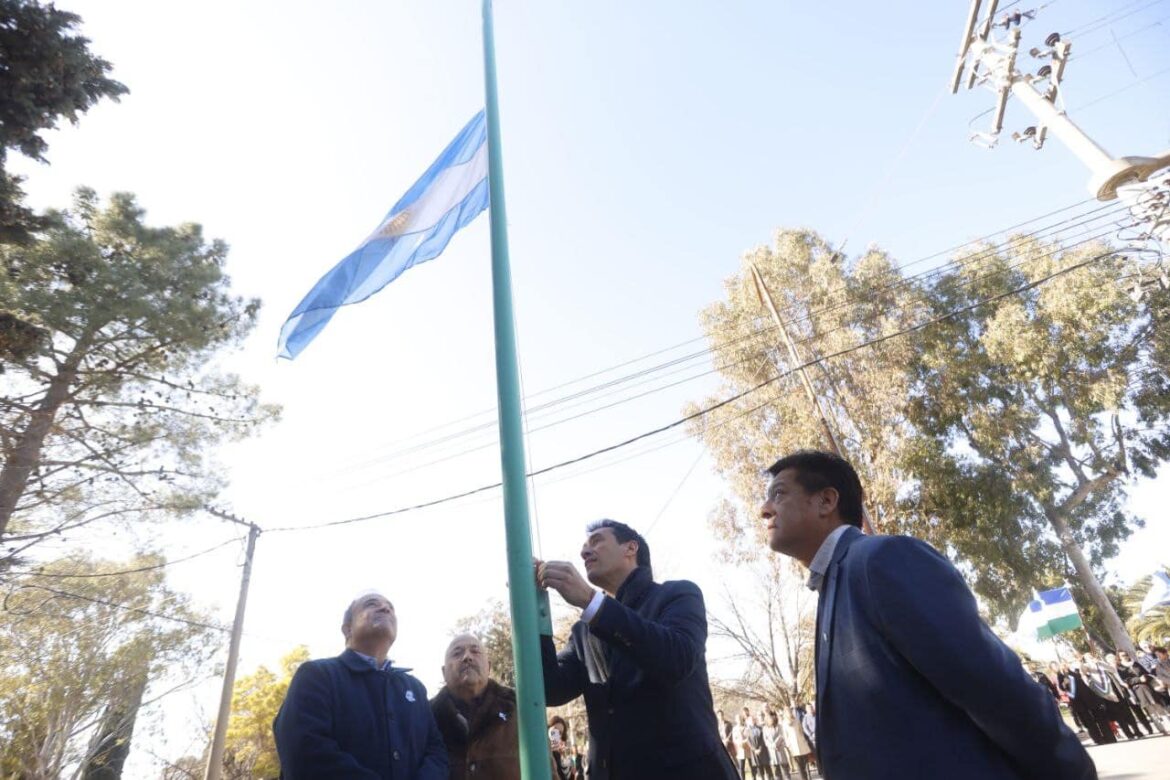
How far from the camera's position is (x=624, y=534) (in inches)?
111

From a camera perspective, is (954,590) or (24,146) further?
(24,146)

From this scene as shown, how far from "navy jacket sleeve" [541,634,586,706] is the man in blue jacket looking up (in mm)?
706

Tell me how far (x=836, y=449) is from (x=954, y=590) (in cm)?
1012

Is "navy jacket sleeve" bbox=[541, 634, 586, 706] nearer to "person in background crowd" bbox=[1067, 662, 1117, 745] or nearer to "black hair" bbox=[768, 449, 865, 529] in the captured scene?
"black hair" bbox=[768, 449, 865, 529]

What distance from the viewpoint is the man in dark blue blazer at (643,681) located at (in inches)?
81.3

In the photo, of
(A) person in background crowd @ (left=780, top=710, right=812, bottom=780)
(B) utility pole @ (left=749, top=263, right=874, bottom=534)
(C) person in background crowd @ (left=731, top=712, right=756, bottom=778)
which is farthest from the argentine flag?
(C) person in background crowd @ (left=731, top=712, right=756, bottom=778)

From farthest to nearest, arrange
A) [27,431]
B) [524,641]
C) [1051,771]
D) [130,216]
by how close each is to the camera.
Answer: [130,216], [27,431], [524,641], [1051,771]

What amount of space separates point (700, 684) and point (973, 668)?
4.21 feet

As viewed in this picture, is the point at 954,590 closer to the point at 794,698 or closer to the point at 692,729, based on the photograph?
the point at 692,729

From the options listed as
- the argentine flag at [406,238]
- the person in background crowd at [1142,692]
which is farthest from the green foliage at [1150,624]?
the argentine flag at [406,238]

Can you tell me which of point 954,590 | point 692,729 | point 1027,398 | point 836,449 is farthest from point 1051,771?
point 1027,398

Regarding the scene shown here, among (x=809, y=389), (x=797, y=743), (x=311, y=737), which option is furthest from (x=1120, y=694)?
(x=311, y=737)

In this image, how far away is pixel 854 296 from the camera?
584 inches

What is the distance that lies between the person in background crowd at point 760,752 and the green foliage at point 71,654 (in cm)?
1428
